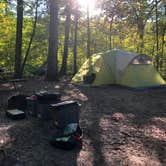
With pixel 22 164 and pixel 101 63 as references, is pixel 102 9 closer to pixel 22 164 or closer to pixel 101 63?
pixel 101 63

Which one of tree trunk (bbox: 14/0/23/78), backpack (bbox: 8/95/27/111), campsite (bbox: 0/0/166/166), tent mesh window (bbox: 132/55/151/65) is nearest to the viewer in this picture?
campsite (bbox: 0/0/166/166)

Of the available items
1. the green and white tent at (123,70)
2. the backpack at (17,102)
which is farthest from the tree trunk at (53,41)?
the backpack at (17,102)

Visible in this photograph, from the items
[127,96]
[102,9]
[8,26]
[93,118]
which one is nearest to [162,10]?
[102,9]

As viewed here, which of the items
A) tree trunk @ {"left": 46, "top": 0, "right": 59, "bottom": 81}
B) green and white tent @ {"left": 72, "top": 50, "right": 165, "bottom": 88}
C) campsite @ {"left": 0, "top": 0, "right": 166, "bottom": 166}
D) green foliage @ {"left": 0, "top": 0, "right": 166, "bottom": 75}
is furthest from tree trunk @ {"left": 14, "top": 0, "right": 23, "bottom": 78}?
green foliage @ {"left": 0, "top": 0, "right": 166, "bottom": 75}

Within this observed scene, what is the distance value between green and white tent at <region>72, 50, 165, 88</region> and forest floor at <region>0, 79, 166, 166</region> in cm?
344

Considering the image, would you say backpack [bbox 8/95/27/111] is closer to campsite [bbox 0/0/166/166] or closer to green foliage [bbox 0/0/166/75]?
campsite [bbox 0/0/166/166]

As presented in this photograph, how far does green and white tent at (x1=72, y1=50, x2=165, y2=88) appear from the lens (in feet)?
41.5

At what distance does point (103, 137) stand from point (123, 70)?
728cm

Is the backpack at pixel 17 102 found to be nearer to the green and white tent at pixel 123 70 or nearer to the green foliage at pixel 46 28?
the green and white tent at pixel 123 70

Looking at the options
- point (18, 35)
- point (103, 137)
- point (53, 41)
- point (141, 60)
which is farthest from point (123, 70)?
point (103, 137)

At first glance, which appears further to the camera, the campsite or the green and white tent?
the green and white tent

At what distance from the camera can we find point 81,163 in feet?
15.0

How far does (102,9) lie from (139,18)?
322cm

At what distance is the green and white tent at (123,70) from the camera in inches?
A: 498
